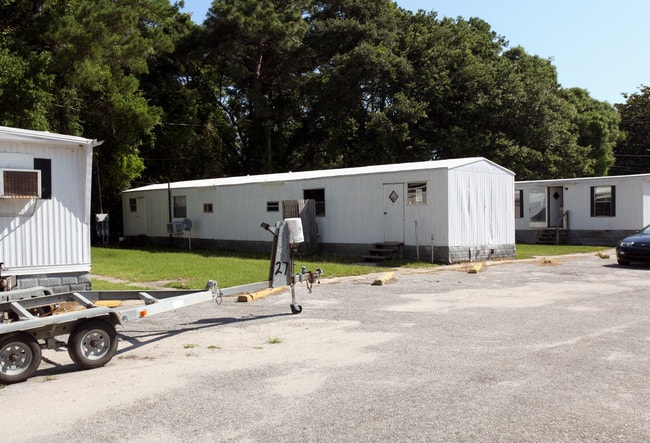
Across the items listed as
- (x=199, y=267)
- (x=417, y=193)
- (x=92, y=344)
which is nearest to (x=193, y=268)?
(x=199, y=267)

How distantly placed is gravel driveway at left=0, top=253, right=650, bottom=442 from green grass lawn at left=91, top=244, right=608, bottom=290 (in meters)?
3.60

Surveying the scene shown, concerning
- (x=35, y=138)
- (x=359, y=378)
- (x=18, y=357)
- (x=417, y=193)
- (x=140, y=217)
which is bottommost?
(x=359, y=378)

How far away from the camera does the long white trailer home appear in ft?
58.1

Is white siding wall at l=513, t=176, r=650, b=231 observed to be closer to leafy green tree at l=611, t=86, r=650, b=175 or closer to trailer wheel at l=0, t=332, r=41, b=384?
trailer wheel at l=0, t=332, r=41, b=384

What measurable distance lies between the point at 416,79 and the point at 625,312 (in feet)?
81.2

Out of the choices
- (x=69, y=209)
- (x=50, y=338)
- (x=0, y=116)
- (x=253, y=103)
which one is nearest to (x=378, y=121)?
(x=253, y=103)

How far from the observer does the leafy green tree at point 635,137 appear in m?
52.6

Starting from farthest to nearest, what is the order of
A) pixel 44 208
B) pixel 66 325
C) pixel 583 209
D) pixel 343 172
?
pixel 583 209 → pixel 343 172 → pixel 44 208 → pixel 66 325

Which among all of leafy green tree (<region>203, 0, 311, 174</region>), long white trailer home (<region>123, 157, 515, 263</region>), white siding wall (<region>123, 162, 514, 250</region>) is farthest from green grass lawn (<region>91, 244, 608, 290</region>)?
leafy green tree (<region>203, 0, 311, 174</region>)

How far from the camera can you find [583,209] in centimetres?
2520

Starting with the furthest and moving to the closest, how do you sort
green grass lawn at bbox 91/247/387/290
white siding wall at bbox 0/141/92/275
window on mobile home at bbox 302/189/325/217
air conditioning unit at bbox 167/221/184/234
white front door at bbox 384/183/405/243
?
air conditioning unit at bbox 167/221/184/234 → window on mobile home at bbox 302/189/325/217 → white front door at bbox 384/183/405/243 → green grass lawn at bbox 91/247/387/290 → white siding wall at bbox 0/141/92/275

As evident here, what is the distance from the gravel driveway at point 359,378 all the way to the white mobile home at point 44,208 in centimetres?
229

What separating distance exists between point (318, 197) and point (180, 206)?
8.00 meters

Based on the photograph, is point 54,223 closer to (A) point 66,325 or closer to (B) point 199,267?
(A) point 66,325
